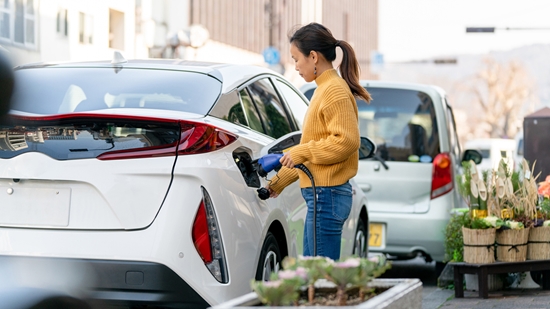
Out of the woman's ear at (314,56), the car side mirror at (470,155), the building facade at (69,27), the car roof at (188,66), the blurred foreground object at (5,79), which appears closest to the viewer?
the blurred foreground object at (5,79)

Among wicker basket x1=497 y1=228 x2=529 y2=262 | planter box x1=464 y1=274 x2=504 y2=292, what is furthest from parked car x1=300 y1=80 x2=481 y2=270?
wicker basket x1=497 y1=228 x2=529 y2=262

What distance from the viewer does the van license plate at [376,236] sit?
8.91m

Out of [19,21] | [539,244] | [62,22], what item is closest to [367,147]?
[539,244]

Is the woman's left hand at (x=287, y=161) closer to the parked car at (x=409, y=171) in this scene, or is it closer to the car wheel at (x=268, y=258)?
the car wheel at (x=268, y=258)

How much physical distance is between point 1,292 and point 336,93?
2473mm

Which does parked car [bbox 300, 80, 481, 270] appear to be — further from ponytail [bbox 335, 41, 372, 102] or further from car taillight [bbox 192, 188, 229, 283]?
car taillight [bbox 192, 188, 229, 283]

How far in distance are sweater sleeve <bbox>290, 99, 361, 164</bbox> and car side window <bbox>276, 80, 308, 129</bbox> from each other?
1.53m

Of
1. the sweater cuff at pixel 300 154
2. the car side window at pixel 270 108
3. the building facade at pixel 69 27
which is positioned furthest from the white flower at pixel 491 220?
the building facade at pixel 69 27

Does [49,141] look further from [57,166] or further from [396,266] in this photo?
[396,266]

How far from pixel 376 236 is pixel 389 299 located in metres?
5.93

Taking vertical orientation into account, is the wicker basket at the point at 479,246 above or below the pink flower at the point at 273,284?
below

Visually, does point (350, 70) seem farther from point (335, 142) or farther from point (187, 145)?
point (187, 145)

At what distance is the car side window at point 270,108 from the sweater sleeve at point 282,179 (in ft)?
1.89

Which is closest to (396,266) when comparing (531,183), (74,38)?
(531,183)
